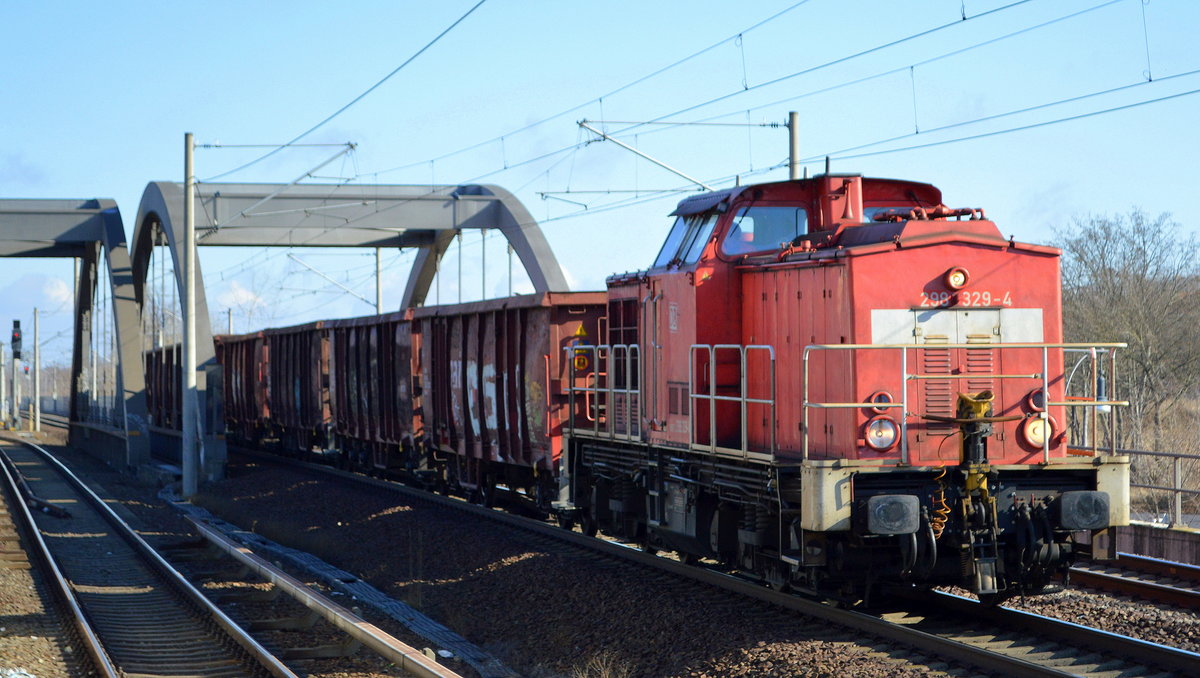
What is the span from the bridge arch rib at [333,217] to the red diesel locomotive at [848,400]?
2035 cm

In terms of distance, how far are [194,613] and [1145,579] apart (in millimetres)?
10194

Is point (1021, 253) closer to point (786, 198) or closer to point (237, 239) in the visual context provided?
point (786, 198)

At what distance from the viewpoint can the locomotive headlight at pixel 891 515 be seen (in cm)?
881

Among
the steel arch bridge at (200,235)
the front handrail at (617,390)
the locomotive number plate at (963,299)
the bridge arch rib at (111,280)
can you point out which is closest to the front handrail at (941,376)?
the locomotive number plate at (963,299)

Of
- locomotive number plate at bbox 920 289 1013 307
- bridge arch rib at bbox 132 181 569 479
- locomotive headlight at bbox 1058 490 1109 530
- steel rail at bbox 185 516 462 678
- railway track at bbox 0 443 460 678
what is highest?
bridge arch rib at bbox 132 181 569 479

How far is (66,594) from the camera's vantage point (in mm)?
13266

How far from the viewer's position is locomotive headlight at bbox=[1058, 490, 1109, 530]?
918cm

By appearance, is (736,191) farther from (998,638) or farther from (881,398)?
(998,638)

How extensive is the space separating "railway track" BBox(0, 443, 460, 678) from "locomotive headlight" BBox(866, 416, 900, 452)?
3.81 meters

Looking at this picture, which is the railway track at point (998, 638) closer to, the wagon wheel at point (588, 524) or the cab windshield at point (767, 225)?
the cab windshield at point (767, 225)

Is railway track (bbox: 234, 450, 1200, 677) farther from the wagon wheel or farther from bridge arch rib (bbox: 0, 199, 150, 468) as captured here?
bridge arch rib (bbox: 0, 199, 150, 468)

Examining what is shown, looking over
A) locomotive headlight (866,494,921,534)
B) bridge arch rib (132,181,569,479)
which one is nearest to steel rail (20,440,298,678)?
locomotive headlight (866,494,921,534)

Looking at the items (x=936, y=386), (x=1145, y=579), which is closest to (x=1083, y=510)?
(x=936, y=386)

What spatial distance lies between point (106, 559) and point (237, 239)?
2266 cm
